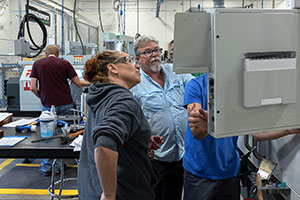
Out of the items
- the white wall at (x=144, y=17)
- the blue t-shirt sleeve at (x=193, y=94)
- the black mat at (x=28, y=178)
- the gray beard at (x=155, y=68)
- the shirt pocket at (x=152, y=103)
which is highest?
the white wall at (x=144, y=17)

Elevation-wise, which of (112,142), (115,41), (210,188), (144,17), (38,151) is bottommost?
(210,188)

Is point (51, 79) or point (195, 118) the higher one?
point (51, 79)

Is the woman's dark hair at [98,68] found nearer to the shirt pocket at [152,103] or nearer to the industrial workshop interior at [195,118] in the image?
A: the industrial workshop interior at [195,118]

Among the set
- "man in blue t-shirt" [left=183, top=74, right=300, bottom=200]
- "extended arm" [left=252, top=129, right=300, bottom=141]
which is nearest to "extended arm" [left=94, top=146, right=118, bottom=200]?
"man in blue t-shirt" [left=183, top=74, right=300, bottom=200]

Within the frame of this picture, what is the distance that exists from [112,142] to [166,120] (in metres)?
0.82

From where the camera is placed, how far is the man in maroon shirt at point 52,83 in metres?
2.96

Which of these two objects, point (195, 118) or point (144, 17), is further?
point (144, 17)

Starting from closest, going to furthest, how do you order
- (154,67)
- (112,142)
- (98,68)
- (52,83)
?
(112,142) → (98,68) → (154,67) → (52,83)

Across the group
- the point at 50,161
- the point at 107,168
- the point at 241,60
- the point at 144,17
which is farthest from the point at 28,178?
the point at 144,17

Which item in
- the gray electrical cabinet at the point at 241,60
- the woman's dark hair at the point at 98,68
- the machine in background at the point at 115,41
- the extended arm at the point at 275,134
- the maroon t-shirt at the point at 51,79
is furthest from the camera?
the machine in background at the point at 115,41

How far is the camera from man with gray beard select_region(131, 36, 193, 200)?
5.57ft

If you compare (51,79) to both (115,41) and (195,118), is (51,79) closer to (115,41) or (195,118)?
(115,41)

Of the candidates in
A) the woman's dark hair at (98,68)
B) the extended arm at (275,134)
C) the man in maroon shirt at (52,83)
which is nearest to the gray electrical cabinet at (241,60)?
the extended arm at (275,134)

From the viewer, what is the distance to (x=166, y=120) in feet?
A: 5.63
